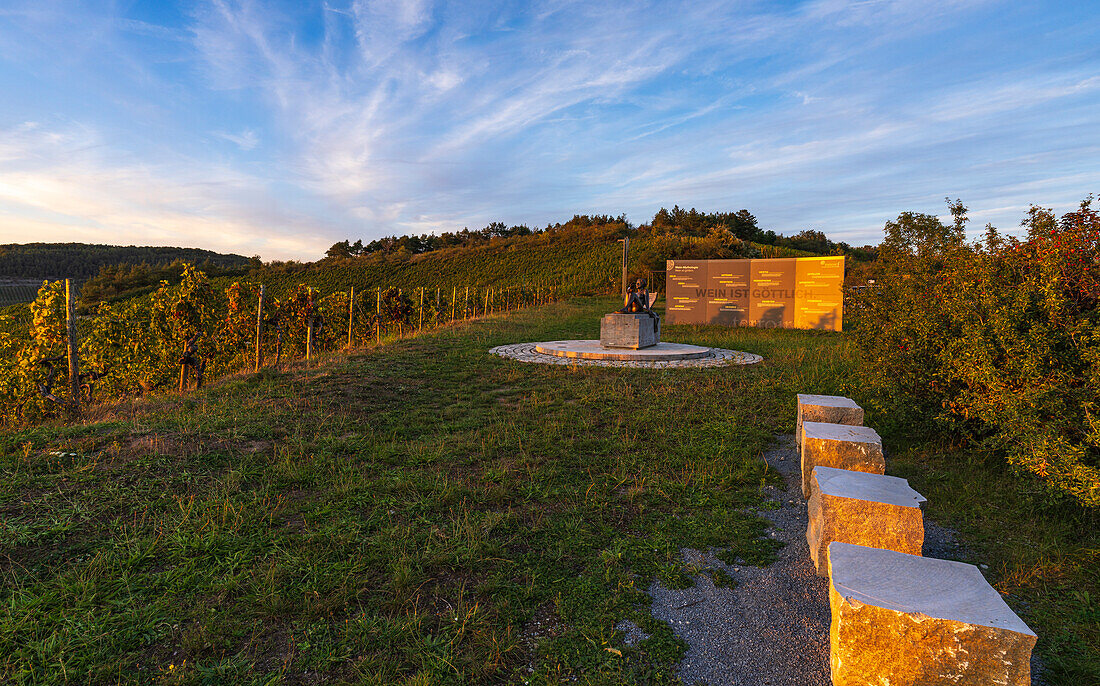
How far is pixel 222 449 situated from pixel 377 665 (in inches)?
141

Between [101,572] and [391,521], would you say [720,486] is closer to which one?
[391,521]

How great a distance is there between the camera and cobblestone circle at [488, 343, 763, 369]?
10391mm

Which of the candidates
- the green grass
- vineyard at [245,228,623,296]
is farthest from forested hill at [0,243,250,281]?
the green grass

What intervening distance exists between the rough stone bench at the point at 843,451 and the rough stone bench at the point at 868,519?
0.81m

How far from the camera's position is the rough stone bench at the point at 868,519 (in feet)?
9.59

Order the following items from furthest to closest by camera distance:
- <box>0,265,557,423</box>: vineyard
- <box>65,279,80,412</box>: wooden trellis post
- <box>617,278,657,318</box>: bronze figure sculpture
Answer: <box>617,278,657,318</box>: bronze figure sculpture → <box>0,265,557,423</box>: vineyard → <box>65,279,80,412</box>: wooden trellis post

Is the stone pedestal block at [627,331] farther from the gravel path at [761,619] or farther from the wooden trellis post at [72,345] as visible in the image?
the wooden trellis post at [72,345]

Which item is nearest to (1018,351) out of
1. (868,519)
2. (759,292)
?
(868,519)

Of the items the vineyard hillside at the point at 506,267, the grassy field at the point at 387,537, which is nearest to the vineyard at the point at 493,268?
the vineyard hillside at the point at 506,267

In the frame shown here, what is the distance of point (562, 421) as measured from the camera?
6.23 meters

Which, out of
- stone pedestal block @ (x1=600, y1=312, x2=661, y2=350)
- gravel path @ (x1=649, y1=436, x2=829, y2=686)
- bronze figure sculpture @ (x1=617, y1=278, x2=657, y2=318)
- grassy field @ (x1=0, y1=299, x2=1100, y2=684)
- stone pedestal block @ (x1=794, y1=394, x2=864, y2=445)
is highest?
bronze figure sculpture @ (x1=617, y1=278, x2=657, y2=318)

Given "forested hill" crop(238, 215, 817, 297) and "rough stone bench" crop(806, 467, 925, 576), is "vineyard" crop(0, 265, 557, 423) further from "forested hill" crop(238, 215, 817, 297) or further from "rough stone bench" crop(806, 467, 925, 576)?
"forested hill" crop(238, 215, 817, 297)

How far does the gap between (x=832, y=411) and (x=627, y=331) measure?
754cm

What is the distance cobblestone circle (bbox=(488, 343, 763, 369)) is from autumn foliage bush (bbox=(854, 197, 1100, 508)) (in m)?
4.96
